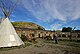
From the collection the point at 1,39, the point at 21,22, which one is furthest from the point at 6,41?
the point at 21,22

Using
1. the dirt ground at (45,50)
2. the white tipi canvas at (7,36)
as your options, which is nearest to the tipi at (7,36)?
the white tipi canvas at (7,36)

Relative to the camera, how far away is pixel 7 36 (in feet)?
51.4

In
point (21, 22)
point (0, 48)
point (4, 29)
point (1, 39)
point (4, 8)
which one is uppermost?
point (21, 22)

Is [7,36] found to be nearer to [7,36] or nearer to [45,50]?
[7,36]

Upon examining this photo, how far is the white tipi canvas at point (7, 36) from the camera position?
15234 mm

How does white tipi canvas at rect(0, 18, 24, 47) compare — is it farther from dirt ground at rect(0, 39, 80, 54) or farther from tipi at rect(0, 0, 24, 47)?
dirt ground at rect(0, 39, 80, 54)

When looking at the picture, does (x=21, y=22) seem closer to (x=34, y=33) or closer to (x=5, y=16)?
(x=34, y=33)

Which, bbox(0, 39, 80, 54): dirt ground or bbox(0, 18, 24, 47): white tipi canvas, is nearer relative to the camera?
bbox(0, 39, 80, 54): dirt ground

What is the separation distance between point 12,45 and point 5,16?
180 inches

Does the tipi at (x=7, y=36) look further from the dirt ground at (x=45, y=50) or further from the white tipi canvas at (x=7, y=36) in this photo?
the dirt ground at (x=45, y=50)

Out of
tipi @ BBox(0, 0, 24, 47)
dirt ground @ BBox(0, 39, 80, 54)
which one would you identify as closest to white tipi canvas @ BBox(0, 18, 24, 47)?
tipi @ BBox(0, 0, 24, 47)

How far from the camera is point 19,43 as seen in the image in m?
16.7

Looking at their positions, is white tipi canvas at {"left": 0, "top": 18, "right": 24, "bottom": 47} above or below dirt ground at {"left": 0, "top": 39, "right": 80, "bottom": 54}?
above

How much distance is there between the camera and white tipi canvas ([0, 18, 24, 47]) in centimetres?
1523
